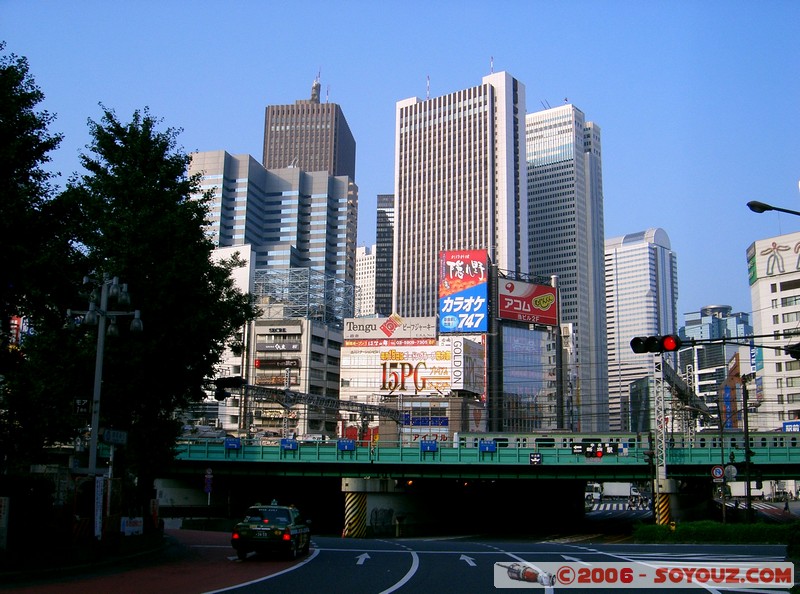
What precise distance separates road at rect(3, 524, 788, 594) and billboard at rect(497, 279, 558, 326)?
349 feet

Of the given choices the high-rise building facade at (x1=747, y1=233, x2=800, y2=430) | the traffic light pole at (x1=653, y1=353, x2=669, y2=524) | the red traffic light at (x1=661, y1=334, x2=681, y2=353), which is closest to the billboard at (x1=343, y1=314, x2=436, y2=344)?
the high-rise building facade at (x1=747, y1=233, x2=800, y2=430)

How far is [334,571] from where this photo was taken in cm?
2341

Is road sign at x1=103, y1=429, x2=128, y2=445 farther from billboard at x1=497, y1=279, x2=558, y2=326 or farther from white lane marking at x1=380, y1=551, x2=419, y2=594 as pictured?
billboard at x1=497, y1=279, x2=558, y2=326

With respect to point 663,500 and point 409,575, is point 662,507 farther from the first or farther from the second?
point 409,575

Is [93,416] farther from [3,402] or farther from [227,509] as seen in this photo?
[227,509]

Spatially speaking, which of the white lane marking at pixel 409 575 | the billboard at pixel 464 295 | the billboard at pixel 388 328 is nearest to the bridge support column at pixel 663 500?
the white lane marking at pixel 409 575

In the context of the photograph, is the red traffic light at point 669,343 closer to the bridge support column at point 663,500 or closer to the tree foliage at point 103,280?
the tree foliage at point 103,280

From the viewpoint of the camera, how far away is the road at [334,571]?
19.7 meters

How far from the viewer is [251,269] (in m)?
167

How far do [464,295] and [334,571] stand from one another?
10609 cm

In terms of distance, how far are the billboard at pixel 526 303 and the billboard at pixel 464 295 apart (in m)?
9.92

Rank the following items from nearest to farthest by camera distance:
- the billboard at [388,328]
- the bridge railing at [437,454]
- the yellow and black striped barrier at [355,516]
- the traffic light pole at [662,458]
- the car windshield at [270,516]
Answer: the car windshield at [270,516], the traffic light pole at [662,458], the bridge railing at [437,454], the yellow and black striped barrier at [355,516], the billboard at [388,328]

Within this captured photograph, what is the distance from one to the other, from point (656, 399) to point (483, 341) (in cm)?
7877

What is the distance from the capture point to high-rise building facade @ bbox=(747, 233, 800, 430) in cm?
11938
